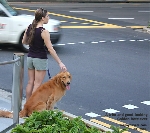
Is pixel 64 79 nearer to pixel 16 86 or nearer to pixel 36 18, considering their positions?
pixel 36 18

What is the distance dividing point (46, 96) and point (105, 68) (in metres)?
6.19

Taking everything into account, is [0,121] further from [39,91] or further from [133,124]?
[133,124]


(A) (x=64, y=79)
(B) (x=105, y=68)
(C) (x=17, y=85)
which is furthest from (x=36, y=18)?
(B) (x=105, y=68)

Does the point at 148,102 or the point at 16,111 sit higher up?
the point at 16,111

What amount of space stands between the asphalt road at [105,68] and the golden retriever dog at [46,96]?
24.8 inches

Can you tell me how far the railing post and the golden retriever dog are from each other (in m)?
0.58

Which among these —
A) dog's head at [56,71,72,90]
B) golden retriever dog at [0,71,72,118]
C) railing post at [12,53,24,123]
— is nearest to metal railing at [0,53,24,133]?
railing post at [12,53,24,123]

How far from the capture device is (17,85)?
7344mm

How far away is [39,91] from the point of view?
8531 mm

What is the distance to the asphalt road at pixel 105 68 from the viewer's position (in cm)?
1019

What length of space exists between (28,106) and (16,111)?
830 millimetres

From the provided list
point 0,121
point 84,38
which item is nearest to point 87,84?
point 0,121

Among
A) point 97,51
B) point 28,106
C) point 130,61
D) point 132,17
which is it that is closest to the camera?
point 28,106

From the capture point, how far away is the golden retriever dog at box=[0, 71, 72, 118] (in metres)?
8.30
